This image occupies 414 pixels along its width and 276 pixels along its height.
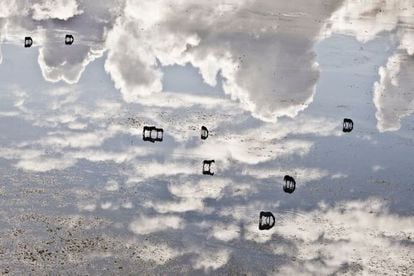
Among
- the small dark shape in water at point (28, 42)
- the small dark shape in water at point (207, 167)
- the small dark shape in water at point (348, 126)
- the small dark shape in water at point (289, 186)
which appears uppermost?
the small dark shape in water at point (28, 42)

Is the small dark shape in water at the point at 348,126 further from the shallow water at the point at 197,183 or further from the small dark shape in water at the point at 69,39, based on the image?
the small dark shape in water at the point at 69,39

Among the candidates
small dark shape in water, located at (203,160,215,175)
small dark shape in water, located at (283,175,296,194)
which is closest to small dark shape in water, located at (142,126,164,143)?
small dark shape in water, located at (203,160,215,175)

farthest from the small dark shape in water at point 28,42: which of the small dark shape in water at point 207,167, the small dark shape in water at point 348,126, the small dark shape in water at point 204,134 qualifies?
the small dark shape in water at point 348,126

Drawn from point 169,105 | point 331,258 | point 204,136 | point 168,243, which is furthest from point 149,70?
point 331,258

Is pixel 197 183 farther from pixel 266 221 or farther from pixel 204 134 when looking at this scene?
pixel 266 221

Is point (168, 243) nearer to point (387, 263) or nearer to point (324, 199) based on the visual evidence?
point (324, 199)

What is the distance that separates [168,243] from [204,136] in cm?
1149

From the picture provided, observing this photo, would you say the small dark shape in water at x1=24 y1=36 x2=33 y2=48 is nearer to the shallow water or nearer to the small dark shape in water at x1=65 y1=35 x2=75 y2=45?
the small dark shape in water at x1=65 y1=35 x2=75 y2=45

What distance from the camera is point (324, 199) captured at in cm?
4022

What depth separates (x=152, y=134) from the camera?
46.7 m

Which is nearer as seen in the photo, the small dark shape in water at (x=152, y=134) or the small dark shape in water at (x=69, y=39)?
the small dark shape in water at (x=152, y=134)

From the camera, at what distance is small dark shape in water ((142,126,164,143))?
45.2 meters

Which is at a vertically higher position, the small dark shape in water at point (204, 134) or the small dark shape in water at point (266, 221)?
the small dark shape in water at point (204, 134)

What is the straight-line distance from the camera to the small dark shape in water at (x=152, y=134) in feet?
148
